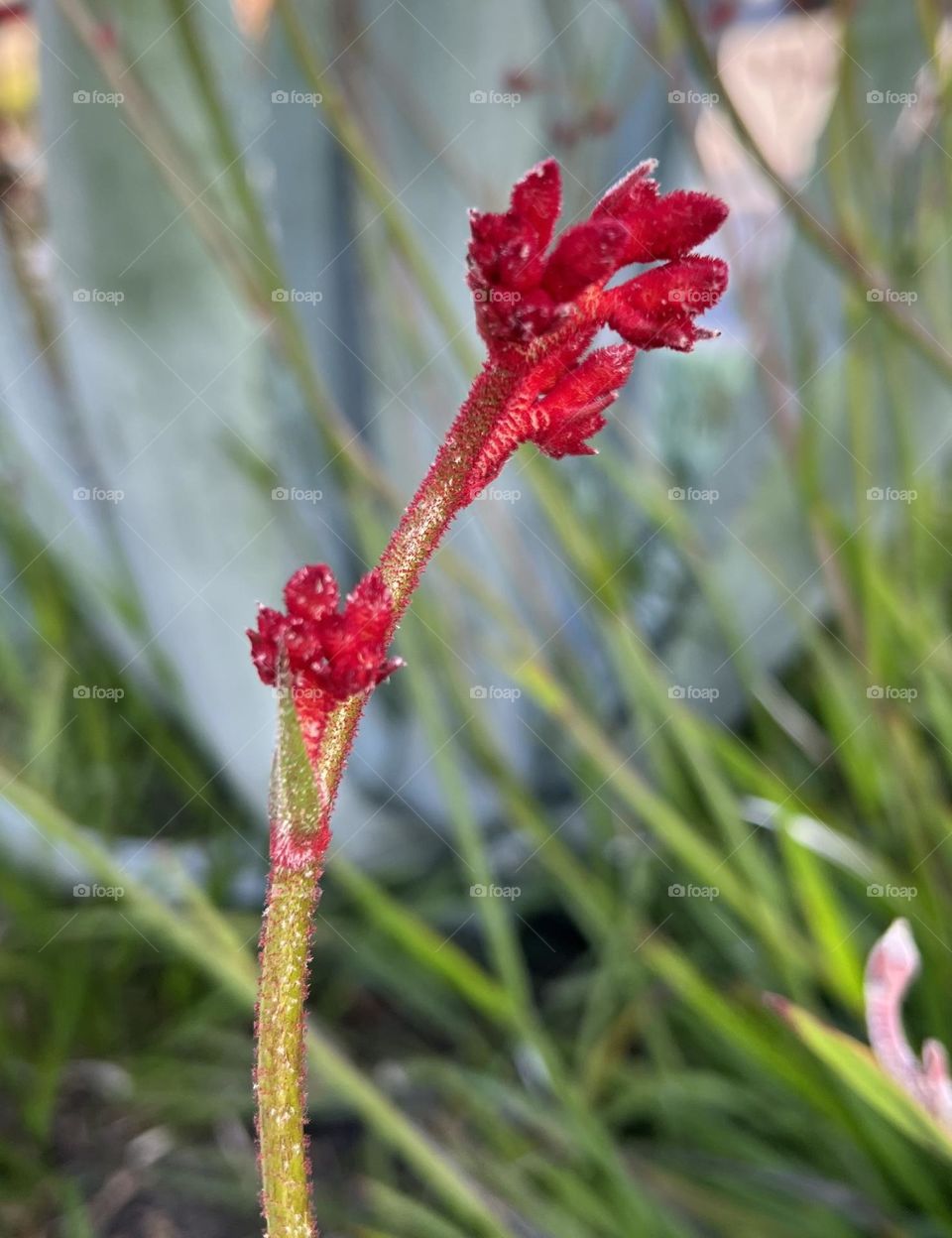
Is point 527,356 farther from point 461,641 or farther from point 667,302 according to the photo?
point 461,641

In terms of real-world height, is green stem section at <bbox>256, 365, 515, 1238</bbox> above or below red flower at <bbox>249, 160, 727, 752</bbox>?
below

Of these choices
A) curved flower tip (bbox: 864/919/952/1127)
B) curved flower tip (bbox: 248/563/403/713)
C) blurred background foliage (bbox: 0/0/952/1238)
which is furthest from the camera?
blurred background foliage (bbox: 0/0/952/1238)

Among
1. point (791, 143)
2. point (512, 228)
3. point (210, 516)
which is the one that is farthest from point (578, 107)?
point (791, 143)

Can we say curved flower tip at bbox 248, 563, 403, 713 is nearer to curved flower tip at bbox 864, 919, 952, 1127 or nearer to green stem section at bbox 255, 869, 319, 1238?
green stem section at bbox 255, 869, 319, 1238

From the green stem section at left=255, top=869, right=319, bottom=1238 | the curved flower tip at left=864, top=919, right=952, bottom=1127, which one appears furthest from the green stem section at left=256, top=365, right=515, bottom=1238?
the curved flower tip at left=864, top=919, right=952, bottom=1127

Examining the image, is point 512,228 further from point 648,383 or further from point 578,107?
point 648,383

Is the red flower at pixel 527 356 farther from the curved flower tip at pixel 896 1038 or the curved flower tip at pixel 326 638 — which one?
the curved flower tip at pixel 896 1038

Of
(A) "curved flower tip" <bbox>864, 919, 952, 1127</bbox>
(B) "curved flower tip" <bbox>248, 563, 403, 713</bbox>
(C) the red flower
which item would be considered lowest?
(A) "curved flower tip" <bbox>864, 919, 952, 1127</bbox>
